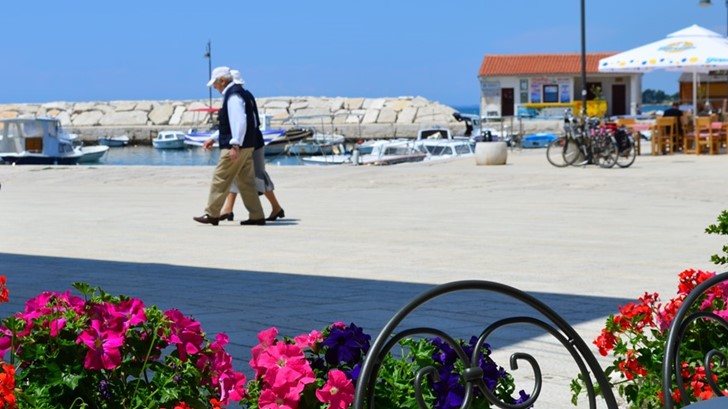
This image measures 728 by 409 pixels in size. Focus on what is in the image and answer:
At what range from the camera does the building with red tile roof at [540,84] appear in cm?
7419

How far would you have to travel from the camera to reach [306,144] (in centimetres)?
5462

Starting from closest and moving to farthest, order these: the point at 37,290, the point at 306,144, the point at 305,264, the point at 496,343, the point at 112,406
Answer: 1. the point at 112,406
2. the point at 496,343
3. the point at 37,290
4. the point at 305,264
5. the point at 306,144

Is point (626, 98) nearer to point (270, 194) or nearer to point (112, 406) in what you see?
point (270, 194)

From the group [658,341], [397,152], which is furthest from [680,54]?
[658,341]

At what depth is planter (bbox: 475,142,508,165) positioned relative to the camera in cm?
2303

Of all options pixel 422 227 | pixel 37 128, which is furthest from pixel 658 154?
pixel 37 128

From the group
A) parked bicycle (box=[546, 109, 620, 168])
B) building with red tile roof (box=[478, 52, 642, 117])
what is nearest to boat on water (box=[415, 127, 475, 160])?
parked bicycle (box=[546, 109, 620, 168])

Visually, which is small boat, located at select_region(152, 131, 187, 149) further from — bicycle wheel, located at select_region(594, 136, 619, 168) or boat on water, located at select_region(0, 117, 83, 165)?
bicycle wheel, located at select_region(594, 136, 619, 168)

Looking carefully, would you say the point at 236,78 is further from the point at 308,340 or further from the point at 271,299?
the point at 308,340

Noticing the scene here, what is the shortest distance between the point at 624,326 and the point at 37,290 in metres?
4.73

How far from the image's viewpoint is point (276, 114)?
8225 cm

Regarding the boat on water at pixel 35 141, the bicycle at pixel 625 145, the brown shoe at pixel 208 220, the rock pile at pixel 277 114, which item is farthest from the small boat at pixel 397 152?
the rock pile at pixel 277 114

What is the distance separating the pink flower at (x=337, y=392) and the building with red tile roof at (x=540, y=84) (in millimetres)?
71748

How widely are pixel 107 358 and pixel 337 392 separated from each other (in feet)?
1.72
